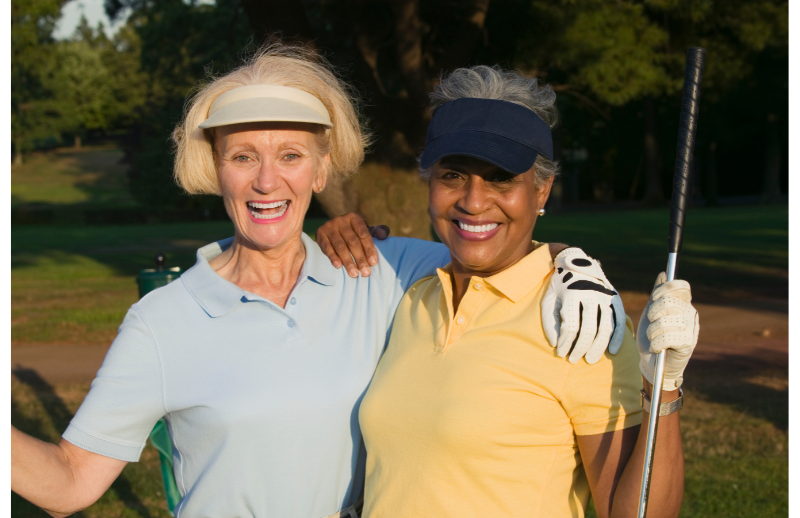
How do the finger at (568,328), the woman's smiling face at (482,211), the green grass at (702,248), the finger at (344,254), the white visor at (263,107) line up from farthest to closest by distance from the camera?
the green grass at (702,248)
the finger at (344,254)
the white visor at (263,107)
the woman's smiling face at (482,211)
the finger at (568,328)

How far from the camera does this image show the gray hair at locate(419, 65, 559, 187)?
2361 millimetres

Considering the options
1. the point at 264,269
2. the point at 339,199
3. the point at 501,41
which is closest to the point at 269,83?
the point at 264,269

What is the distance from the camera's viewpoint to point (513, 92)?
236cm

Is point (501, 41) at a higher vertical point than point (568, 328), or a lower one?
higher

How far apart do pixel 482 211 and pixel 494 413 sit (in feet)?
1.96

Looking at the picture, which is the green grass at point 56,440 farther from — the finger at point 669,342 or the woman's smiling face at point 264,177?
the finger at point 669,342

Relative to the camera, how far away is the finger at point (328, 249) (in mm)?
2703

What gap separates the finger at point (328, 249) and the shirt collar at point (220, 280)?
0.03 m

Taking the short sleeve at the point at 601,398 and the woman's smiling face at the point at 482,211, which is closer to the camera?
the short sleeve at the point at 601,398

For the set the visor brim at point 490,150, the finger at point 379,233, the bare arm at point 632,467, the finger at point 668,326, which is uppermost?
the visor brim at point 490,150

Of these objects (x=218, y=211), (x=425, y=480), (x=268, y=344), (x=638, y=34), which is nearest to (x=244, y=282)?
(x=268, y=344)

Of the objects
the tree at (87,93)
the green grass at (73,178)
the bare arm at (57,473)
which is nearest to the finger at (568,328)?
the bare arm at (57,473)

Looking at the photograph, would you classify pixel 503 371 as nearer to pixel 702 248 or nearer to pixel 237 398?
pixel 237 398

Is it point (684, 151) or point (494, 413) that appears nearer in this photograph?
point (494, 413)
